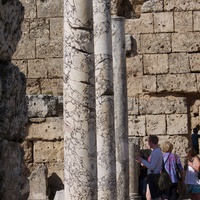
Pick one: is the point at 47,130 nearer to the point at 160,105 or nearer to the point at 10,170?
the point at 160,105

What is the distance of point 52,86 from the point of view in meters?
16.9

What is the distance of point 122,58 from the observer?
14.0 meters

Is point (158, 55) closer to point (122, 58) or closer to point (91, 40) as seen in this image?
point (122, 58)

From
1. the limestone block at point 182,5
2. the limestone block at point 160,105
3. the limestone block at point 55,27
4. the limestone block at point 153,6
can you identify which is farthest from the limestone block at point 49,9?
the limestone block at point 160,105

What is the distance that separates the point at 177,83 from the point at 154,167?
4575mm

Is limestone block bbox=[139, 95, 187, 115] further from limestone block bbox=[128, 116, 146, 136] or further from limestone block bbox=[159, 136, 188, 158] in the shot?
limestone block bbox=[159, 136, 188, 158]

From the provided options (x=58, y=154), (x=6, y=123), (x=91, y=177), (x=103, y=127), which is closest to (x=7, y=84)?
(x=6, y=123)

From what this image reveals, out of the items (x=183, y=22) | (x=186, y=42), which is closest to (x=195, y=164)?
(x=186, y=42)

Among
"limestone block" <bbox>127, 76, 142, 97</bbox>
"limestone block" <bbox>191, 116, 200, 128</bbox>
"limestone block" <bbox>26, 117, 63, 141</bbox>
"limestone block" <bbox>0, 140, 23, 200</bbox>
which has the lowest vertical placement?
"limestone block" <bbox>0, 140, 23, 200</bbox>

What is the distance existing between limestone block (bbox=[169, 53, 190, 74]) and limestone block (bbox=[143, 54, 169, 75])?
4.6 inches

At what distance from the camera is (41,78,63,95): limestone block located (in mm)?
16859

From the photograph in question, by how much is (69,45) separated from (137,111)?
7.87 metres

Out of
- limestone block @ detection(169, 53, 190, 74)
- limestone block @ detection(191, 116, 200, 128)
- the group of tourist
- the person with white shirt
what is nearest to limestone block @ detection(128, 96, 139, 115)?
limestone block @ detection(169, 53, 190, 74)

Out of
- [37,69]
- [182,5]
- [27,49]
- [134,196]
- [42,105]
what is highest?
[182,5]
